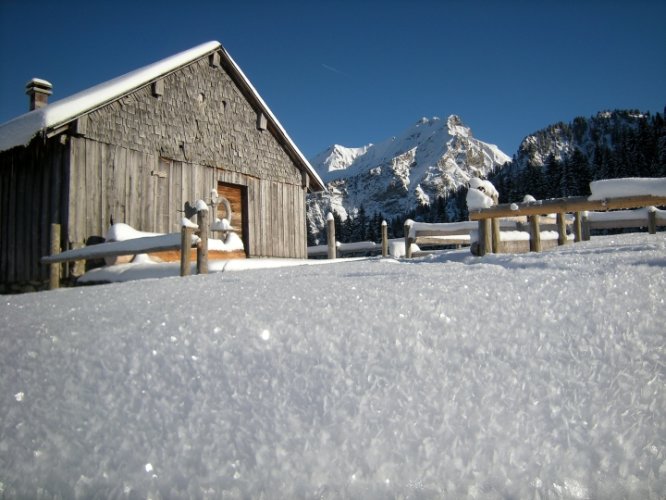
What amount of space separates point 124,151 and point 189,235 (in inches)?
177

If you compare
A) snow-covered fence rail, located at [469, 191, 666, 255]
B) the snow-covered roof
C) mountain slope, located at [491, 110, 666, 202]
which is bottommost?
snow-covered fence rail, located at [469, 191, 666, 255]

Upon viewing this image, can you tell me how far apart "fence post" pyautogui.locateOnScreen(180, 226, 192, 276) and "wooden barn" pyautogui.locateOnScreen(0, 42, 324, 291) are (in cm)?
384

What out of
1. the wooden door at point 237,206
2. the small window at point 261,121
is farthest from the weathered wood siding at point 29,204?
Result: the small window at point 261,121

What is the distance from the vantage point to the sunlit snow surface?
0.98 meters

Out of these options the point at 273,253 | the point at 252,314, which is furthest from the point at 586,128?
the point at 252,314

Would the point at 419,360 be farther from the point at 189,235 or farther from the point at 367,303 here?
the point at 189,235

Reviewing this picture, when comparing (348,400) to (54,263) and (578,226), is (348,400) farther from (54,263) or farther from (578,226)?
(578,226)

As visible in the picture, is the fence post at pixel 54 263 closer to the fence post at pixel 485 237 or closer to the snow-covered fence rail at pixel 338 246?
the snow-covered fence rail at pixel 338 246

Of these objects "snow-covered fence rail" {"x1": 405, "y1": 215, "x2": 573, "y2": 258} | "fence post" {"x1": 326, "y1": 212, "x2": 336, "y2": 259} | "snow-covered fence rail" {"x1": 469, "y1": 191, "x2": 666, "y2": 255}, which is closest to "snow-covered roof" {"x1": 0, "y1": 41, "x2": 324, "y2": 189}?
"fence post" {"x1": 326, "y1": 212, "x2": 336, "y2": 259}

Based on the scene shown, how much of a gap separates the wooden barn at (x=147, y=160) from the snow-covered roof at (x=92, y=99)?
29 mm

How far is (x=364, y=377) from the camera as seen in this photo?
131cm

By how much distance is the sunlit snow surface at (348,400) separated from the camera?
976 mm

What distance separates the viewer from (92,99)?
26.0ft

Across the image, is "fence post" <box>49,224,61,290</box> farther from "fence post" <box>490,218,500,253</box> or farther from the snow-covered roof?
"fence post" <box>490,218,500,253</box>
